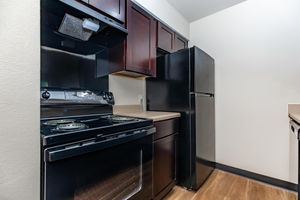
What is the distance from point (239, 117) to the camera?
2363 mm

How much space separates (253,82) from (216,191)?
1438mm

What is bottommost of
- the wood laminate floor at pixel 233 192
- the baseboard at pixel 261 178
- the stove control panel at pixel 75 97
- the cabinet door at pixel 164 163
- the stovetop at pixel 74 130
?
the wood laminate floor at pixel 233 192

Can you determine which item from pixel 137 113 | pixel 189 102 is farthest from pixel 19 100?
pixel 189 102

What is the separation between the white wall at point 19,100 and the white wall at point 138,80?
1.17m

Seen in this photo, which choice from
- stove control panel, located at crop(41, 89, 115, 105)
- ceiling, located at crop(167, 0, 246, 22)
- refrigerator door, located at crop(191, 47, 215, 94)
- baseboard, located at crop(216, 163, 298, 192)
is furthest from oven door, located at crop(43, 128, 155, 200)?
ceiling, located at crop(167, 0, 246, 22)

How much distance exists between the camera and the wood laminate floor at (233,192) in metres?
1.82

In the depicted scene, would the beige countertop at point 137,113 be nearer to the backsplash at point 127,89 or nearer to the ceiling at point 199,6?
the backsplash at point 127,89

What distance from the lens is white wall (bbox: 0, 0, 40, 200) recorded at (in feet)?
2.04

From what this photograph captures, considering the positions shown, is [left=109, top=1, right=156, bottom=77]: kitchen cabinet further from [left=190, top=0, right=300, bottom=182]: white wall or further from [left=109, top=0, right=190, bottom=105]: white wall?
[left=190, top=0, right=300, bottom=182]: white wall

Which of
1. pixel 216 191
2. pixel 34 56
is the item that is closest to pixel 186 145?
pixel 216 191

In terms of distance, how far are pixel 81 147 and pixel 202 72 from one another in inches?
66.0

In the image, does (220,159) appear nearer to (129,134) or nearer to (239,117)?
(239,117)

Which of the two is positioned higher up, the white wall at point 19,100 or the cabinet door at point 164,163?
the white wall at point 19,100

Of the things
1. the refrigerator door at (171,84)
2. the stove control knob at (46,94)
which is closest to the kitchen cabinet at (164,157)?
the refrigerator door at (171,84)
